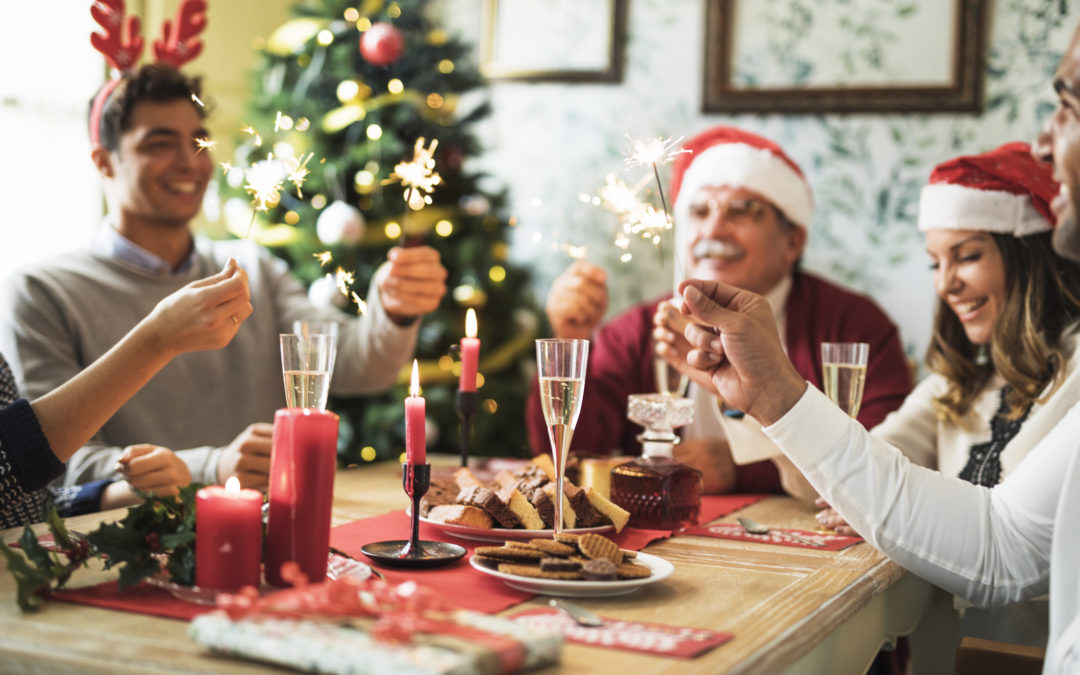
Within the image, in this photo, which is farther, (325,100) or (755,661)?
(325,100)

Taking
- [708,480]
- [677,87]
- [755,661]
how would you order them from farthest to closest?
[677,87] → [708,480] → [755,661]

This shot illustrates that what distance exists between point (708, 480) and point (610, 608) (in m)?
0.93

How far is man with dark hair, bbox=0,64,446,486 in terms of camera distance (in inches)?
86.4

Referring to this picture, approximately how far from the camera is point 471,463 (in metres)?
2.25

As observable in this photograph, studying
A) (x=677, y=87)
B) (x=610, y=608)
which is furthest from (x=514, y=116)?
(x=610, y=608)

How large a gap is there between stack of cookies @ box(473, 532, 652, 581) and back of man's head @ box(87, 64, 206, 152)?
59.6 inches

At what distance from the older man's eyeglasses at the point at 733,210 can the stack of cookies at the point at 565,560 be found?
1470 mm

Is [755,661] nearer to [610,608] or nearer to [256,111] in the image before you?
[610,608]

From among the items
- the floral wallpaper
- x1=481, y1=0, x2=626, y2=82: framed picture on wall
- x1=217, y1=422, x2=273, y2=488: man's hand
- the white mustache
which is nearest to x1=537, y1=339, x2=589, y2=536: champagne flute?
x1=217, y1=422, x2=273, y2=488: man's hand

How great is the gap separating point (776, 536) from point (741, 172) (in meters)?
1.24

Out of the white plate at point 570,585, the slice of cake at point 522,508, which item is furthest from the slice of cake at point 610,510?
the white plate at point 570,585

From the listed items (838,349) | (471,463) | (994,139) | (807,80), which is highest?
(807,80)

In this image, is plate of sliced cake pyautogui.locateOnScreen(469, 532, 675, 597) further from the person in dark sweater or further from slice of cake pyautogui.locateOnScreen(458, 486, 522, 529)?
the person in dark sweater

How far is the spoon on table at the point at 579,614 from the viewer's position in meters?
1.06
